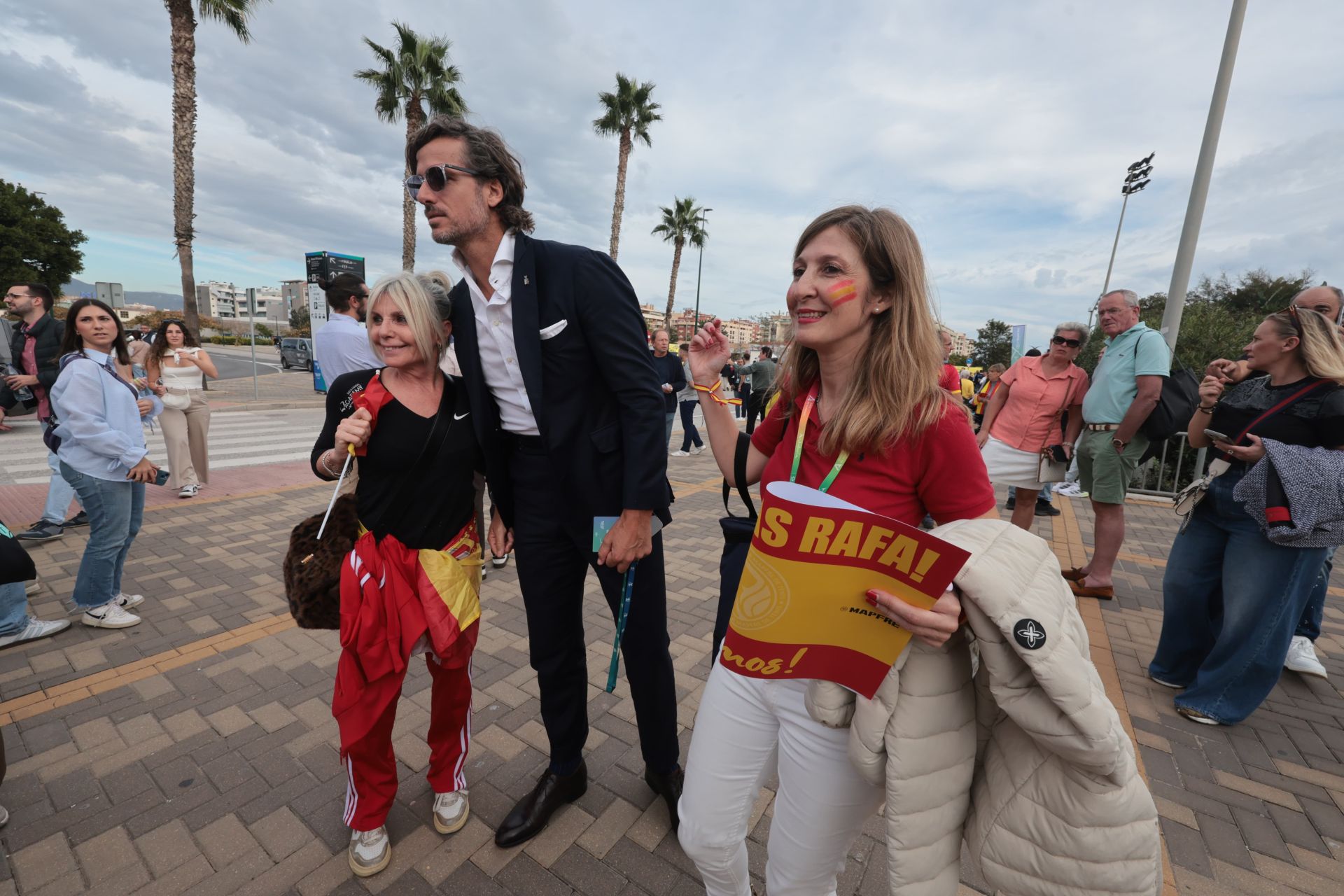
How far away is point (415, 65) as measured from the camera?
57.2ft

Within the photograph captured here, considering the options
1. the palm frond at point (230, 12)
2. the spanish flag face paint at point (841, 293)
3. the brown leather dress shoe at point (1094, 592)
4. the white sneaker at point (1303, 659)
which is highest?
the palm frond at point (230, 12)

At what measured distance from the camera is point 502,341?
1.96 m

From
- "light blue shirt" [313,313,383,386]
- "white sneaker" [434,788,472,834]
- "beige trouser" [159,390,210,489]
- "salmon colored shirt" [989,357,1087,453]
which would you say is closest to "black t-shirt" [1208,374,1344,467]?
"salmon colored shirt" [989,357,1087,453]

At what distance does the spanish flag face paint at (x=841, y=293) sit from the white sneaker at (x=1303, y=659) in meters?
3.96

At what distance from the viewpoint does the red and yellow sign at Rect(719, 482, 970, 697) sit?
1.06m

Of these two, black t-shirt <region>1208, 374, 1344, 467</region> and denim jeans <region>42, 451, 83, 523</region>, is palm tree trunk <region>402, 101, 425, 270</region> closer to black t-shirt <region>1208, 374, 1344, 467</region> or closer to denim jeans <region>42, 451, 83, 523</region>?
denim jeans <region>42, 451, 83, 523</region>

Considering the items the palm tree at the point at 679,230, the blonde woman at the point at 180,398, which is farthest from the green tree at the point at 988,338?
the blonde woman at the point at 180,398

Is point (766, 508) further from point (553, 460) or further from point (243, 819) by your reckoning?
point (243, 819)

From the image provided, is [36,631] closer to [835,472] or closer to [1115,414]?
[835,472]

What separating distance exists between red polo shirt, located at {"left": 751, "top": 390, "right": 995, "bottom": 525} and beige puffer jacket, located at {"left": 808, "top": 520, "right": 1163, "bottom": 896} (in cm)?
11

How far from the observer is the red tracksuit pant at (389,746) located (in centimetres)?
198

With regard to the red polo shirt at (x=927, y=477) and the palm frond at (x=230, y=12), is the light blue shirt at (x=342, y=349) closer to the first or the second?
the red polo shirt at (x=927, y=477)

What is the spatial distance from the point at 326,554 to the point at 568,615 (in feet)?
2.76

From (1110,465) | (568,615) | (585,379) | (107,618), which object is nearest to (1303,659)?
(1110,465)
